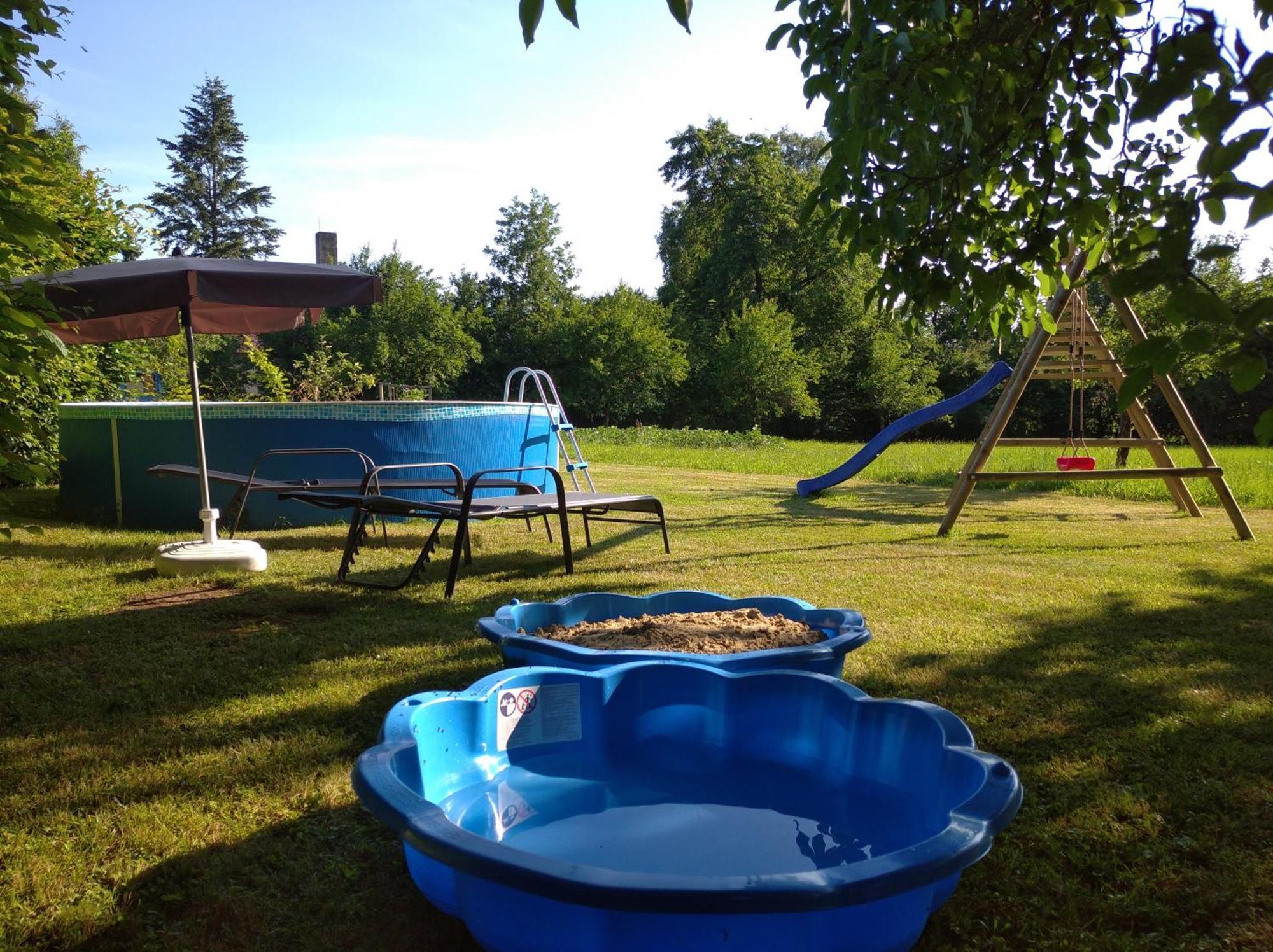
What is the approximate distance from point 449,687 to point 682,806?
3.69 feet

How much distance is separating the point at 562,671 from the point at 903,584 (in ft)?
9.95

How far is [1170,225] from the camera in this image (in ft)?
4.35

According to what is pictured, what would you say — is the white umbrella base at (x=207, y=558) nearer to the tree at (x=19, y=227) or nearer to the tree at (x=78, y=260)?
the tree at (x=78, y=260)

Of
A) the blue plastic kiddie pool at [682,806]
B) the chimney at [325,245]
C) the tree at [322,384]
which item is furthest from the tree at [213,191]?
the blue plastic kiddie pool at [682,806]

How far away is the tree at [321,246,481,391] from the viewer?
2842cm

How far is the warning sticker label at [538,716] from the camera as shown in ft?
7.85

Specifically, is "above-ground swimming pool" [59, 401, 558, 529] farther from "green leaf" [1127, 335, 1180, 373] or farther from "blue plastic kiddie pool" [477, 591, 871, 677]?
"green leaf" [1127, 335, 1180, 373]

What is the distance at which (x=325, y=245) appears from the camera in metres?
25.0

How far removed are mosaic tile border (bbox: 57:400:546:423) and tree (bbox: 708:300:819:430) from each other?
21641mm

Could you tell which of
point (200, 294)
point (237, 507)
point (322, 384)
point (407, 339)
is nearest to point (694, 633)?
point (200, 294)

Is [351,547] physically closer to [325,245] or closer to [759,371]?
[325,245]

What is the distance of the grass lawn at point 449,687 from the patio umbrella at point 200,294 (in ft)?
0.92

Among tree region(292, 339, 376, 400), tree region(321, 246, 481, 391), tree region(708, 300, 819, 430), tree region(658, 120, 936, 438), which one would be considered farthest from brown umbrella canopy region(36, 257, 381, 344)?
tree region(658, 120, 936, 438)

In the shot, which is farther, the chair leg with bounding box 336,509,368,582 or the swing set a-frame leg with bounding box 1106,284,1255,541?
the swing set a-frame leg with bounding box 1106,284,1255,541
